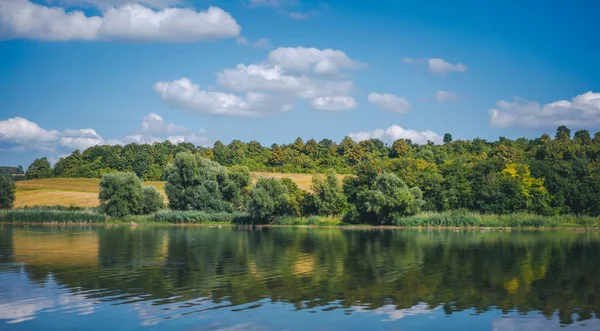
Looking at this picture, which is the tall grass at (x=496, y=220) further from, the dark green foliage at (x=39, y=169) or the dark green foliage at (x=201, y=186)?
the dark green foliage at (x=39, y=169)

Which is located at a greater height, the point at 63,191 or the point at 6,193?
the point at 63,191

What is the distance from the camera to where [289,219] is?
8044 centimetres

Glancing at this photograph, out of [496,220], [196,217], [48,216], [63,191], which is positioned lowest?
[496,220]

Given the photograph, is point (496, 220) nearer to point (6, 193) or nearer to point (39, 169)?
point (6, 193)

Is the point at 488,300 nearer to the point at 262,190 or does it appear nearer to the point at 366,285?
the point at 366,285

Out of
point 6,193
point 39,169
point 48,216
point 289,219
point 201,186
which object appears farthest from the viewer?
point 39,169

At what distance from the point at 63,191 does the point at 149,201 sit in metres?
32.2

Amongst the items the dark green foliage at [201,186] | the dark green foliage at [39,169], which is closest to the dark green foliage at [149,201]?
the dark green foliage at [201,186]

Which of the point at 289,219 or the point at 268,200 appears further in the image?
the point at 289,219

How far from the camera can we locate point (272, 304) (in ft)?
72.9

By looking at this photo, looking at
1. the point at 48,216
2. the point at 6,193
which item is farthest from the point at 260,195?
the point at 6,193

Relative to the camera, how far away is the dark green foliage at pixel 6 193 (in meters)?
85.2

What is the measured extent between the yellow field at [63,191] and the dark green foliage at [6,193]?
6.06m

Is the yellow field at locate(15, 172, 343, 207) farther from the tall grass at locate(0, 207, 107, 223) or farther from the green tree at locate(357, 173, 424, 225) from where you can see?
the green tree at locate(357, 173, 424, 225)
